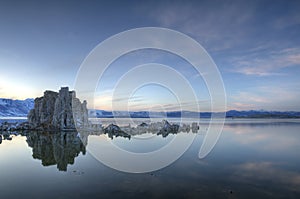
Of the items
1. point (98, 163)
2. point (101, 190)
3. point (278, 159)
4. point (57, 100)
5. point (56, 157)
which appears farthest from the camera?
point (57, 100)

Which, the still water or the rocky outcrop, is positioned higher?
the rocky outcrop

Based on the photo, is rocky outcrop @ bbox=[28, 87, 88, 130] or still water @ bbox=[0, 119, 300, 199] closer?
still water @ bbox=[0, 119, 300, 199]

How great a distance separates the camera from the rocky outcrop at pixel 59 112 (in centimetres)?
7225

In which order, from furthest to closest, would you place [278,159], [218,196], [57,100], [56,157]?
[57,100] < [56,157] < [278,159] < [218,196]

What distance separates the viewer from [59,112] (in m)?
74.1

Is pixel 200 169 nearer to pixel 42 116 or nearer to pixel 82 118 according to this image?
pixel 82 118

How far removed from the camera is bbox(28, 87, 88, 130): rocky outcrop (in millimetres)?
72250

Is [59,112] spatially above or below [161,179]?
above

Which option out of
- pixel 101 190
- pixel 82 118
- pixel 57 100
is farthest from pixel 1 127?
pixel 101 190

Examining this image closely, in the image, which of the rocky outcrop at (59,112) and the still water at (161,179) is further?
the rocky outcrop at (59,112)

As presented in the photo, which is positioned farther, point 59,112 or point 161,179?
point 59,112

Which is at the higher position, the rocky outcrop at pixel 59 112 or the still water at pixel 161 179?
the rocky outcrop at pixel 59 112

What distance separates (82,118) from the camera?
7825 centimetres

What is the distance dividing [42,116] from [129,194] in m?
73.9
